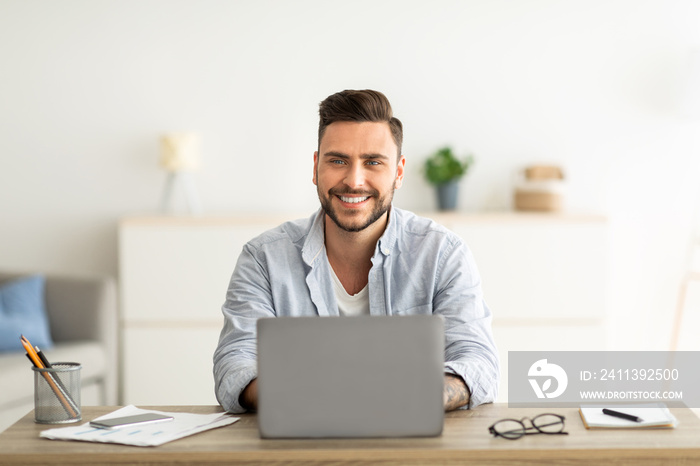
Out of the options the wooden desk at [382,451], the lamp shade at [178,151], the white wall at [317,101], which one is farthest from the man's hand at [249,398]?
the white wall at [317,101]

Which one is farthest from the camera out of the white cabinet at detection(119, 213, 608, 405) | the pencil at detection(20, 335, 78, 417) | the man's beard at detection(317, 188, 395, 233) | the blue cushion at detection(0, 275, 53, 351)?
the white cabinet at detection(119, 213, 608, 405)

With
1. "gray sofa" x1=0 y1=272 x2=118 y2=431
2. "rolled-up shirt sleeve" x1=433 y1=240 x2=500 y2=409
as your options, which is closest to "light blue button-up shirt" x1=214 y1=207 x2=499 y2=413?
"rolled-up shirt sleeve" x1=433 y1=240 x2=500 y2=409

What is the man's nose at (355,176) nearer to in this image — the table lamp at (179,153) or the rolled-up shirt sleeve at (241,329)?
the rolled-up shirt sleeve at (241,329)

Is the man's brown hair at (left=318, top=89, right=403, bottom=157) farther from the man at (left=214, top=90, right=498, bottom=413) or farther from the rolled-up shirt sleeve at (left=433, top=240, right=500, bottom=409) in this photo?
the rolled-up shirt sleeve at (left=433, top=240, right=500, bottom=409)

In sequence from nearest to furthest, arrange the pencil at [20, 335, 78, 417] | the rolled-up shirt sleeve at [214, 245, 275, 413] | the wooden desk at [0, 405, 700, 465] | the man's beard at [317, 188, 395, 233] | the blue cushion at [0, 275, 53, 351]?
1. the wooden desk at [0, 405, 700, 465]
2. the pencil at [20, 335, 78, 417]
3. the rolled-up shirt sleeve at [214, 245, 275, 413]
4. the man's beard at [317, 188, 395, 233]
5. the blue cushion at [0, 275, 53, 351]

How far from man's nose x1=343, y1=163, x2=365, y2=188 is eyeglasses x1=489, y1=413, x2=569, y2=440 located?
0.74 m

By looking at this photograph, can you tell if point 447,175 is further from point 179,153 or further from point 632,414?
point 632,414

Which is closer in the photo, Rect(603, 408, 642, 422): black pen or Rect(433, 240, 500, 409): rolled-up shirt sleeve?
Rect(603, 408, 642, 422): black pen

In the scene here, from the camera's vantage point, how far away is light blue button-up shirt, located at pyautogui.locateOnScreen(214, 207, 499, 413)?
1.98 metres

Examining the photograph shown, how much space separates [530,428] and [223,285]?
279 cm

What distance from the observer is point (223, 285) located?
410 cm

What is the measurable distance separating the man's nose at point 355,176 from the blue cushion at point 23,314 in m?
2.24

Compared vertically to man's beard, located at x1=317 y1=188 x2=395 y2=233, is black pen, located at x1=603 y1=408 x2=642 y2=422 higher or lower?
lower

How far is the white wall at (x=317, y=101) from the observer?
4.45 m
